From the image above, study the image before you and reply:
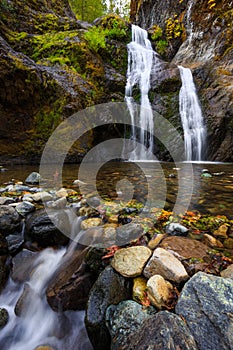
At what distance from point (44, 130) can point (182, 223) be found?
244 inches

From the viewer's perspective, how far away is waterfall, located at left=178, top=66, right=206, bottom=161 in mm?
8266

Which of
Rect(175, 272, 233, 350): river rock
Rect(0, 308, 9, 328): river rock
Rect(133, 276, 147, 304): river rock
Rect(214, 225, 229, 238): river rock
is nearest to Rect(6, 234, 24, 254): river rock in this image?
Rect(0, 308, 9, 328): river rock

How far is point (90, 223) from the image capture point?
2.22m

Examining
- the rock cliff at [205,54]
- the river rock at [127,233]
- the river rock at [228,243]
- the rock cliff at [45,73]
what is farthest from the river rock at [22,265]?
the rock cliff at [205,54]

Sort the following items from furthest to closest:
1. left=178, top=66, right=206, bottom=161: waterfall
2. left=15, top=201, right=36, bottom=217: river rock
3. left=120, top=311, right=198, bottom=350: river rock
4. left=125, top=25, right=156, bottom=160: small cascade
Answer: left=125, top=25, right=156, bottom=160: small cascade, left=178, top=66, right=206, bottom=161: waterfall, left=15, top=201, right=36, bottom=217: river rock, left=120, top=311, right=198, bottom=350: river rock

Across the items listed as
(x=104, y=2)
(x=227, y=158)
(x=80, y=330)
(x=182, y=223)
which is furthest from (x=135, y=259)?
(x=104, y=2)

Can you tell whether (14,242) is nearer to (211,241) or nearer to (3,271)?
(3,271)

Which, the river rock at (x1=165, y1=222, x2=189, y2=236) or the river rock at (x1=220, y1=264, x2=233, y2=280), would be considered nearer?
the river rock at (x1=220, y1=264, x2=233, y2=280)

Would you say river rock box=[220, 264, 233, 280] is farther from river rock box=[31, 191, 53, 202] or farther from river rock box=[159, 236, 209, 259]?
river rock box=[31, 191, 53, 202]

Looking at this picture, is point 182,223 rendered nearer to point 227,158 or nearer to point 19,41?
point 227,158

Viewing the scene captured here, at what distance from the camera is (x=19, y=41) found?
8227mm

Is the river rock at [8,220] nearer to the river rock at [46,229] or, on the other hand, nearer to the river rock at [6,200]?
the river rock at [46,229]

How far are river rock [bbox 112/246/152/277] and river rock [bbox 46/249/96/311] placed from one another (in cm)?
30

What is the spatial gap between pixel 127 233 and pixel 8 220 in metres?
1.41
